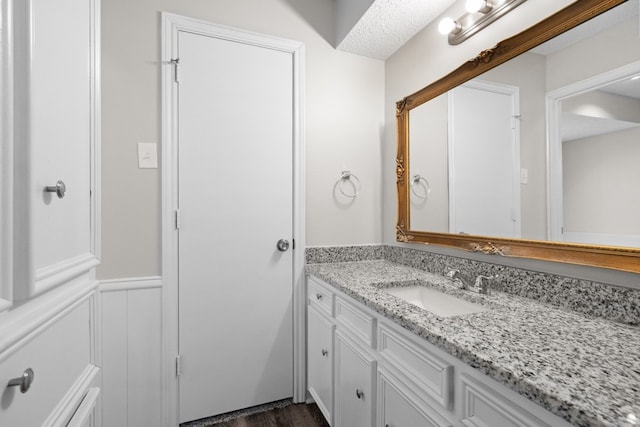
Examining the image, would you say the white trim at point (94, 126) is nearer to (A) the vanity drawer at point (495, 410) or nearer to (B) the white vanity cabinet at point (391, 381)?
(B) the white vanity cabinet at point (391, 381)

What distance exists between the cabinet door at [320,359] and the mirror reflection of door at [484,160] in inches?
33.9

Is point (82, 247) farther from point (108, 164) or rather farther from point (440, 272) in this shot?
point (440, 272)

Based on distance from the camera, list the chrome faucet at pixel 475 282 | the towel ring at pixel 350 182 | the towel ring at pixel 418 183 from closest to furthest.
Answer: the chrome faucet at pixel 475 282
the towel ring at pixel 418 183
the towel ring at pixel 350 182

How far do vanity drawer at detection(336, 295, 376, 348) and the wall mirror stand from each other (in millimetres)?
627

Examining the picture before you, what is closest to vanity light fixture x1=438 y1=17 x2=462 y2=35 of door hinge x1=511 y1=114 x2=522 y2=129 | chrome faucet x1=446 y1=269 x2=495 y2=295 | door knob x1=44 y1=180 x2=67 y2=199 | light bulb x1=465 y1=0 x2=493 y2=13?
light bulb x1=465 y1=0 x2=493 y2=13

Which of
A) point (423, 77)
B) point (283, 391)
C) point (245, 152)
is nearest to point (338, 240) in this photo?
point (245, 152)

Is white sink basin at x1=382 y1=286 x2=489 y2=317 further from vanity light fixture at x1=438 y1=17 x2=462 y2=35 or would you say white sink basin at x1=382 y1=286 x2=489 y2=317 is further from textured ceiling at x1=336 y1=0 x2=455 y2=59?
textured ceiling at x1=336 y1=0 x2=455 y2=59

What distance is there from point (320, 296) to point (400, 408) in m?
0.74

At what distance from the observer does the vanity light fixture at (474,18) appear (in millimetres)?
1257

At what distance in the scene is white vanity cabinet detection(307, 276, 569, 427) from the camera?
686 mm

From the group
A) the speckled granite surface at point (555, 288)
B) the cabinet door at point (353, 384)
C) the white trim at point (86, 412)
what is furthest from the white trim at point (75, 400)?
the speckled granite surface at point (555, 288)

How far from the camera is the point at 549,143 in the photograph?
3.64ft

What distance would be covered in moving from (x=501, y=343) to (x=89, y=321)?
1213 mm

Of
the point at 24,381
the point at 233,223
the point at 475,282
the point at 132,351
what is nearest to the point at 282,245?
the point at 233,223
